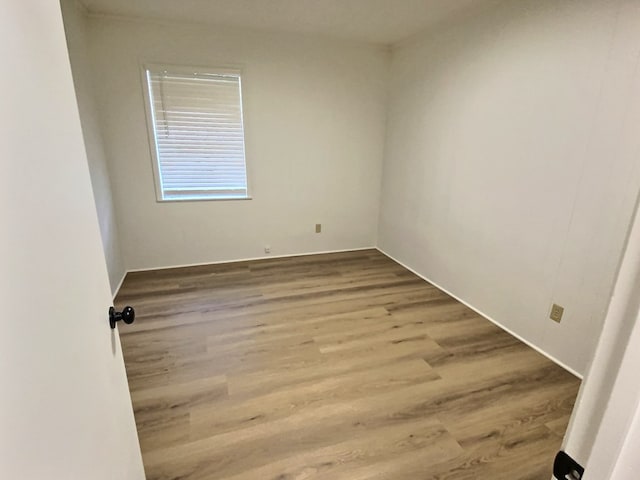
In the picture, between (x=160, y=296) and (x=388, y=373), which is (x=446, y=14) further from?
(x=160, y=296)

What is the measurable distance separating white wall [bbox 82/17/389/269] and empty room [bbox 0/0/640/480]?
0.08 ft

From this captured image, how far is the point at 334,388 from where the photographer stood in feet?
6.38

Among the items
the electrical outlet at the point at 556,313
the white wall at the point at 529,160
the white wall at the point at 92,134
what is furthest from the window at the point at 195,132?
the electrical outlet at the point at 556,313

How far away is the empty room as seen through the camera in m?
0.61

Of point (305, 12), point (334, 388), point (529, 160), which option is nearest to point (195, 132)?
point (305, 12)

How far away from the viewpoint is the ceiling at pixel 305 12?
2641mm

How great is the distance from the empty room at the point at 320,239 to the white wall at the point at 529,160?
2 cm

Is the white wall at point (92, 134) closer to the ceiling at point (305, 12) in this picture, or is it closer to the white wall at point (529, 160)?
the ceiling at point (305, 12)

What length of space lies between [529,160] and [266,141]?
8.49ft

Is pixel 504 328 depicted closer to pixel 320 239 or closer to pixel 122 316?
pixel 320 239

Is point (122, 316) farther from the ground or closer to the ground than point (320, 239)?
farther from the ground

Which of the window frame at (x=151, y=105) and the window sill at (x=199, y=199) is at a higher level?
the window frame at (x=151, y=105)

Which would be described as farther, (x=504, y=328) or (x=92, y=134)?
(x=92, y=134)

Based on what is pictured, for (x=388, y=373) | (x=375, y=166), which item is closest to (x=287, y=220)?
(x=375, y=166)
